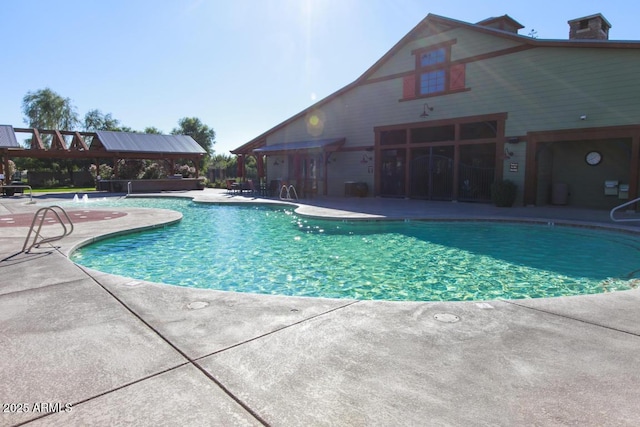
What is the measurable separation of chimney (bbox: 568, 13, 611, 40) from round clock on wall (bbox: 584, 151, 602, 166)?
5.00m

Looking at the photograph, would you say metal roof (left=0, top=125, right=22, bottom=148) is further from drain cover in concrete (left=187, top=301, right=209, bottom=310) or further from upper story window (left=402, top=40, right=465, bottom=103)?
drain cover in concrete (left=187, top=301, right=209, bottom=310)

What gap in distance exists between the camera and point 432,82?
15.0 m

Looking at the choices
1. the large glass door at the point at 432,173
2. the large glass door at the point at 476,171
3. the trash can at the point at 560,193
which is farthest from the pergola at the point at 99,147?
the trash can at the point at 560,193

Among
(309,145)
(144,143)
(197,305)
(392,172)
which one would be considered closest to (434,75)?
(392,172)

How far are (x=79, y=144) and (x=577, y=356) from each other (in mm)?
29473

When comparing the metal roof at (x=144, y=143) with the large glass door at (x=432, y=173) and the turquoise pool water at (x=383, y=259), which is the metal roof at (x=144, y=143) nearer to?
the turquoise pool water at (x=383, y=259)

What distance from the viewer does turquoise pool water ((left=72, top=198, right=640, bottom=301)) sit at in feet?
16.8

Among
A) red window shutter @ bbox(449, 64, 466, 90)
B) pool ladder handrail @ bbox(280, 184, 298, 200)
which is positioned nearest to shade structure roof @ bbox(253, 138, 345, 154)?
pool ladder handrail @ bbox(280, 184, 298, 200)

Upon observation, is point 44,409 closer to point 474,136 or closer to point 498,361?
point 498,361

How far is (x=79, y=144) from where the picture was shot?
82.3ft

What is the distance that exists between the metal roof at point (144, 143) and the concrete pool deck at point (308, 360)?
2351 centimetres

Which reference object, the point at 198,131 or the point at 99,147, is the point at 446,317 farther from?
the point at 198,131

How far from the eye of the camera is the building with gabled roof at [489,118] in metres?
11.3

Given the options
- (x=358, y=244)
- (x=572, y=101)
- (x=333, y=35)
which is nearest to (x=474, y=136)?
(x=572, y=101)
